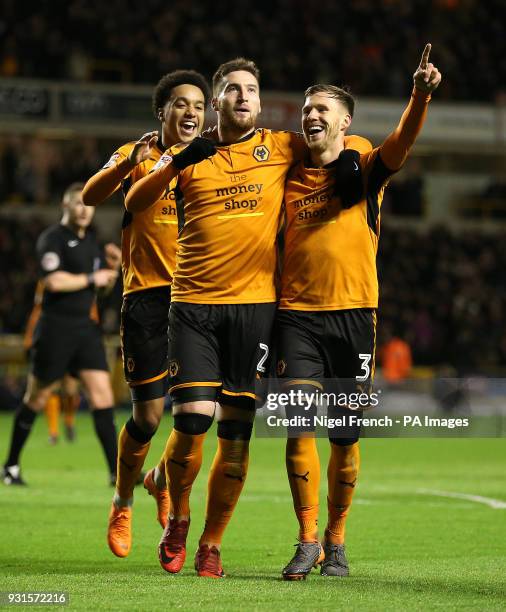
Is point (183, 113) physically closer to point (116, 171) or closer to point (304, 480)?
point (116, 171)

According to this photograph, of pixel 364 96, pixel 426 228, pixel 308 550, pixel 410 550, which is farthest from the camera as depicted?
pixel 426 228

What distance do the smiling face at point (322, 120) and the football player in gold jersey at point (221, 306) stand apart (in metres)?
0.23

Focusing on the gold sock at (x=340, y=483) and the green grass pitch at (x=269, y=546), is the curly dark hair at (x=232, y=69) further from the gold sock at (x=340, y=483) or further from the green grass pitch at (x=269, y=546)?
the green grass pitch at (x=269, y=546)

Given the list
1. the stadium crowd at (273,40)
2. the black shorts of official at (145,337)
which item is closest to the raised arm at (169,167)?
the black shorts of official at (145,337)

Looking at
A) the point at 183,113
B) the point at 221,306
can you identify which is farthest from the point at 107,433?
the point at 221,306

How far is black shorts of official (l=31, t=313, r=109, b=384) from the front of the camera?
1031cm

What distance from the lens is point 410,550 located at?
6.96 m

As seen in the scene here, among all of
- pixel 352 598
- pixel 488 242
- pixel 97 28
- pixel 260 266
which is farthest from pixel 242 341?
pixel 488 242

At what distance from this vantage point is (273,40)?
92.5 ft

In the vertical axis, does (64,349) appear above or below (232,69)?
below

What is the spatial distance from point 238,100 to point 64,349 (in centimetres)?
471

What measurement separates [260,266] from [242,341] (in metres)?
0.36

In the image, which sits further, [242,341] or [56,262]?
[56,262]

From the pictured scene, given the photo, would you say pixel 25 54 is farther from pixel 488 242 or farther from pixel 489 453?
pixel 489 453
